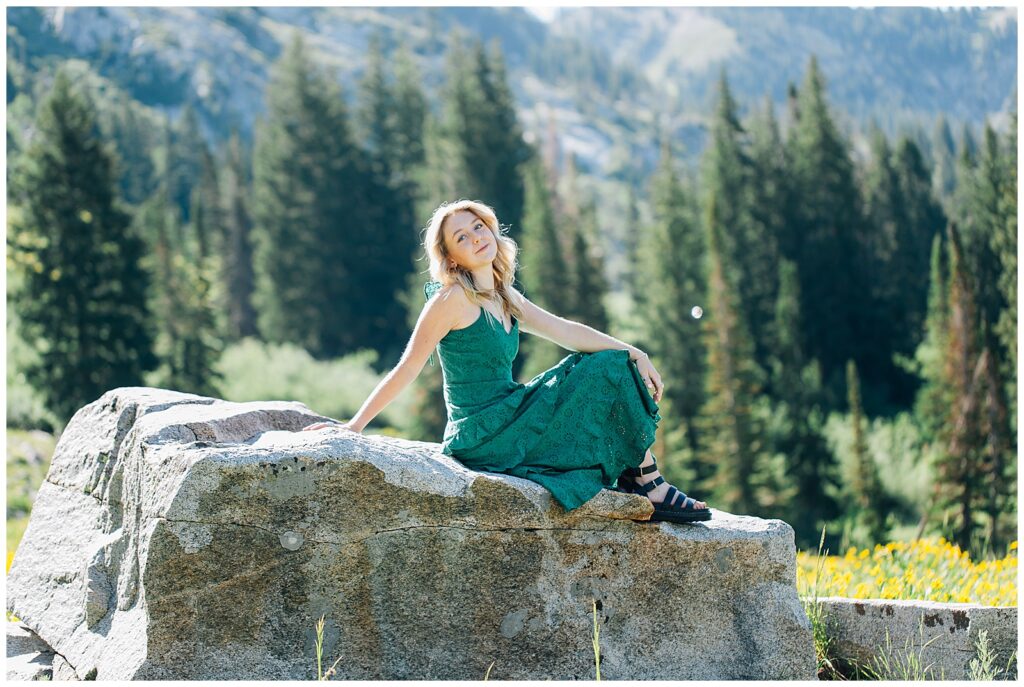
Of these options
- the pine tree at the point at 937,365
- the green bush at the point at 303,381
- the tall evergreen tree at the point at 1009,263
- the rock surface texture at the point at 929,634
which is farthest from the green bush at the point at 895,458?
the rock surface texture at the point at 929,634

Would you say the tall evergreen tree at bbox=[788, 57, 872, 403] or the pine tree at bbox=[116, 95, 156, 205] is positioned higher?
the tall evergreen tree at bbox=[788, 57, 872, 403]

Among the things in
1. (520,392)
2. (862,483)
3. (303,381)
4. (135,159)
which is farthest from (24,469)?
(135,159)

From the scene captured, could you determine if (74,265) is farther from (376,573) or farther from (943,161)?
(943,161)

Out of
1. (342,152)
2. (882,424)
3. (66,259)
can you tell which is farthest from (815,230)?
(66,259)

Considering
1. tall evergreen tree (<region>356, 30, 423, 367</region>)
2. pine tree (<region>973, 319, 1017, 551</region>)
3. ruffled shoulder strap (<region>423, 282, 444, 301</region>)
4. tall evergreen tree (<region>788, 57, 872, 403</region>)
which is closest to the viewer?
ruffled shoulder strap (<region>423, 282, 444, 301</region>)

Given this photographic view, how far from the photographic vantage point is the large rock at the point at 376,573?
4820 mm

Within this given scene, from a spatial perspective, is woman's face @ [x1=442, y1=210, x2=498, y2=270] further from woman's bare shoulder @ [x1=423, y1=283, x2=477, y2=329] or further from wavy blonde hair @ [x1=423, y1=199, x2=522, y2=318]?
woman's bare shoulder @ [x1=423, y1=283, x2=477, y2=329]

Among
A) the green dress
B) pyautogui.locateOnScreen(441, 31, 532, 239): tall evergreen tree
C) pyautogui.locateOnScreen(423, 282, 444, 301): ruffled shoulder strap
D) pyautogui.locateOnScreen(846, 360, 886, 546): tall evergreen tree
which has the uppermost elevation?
pyautogui.locateOnScreen(423, 282, 444, 301): ruffled shoulder strap

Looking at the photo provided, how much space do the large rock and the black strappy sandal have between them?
62 millimetres

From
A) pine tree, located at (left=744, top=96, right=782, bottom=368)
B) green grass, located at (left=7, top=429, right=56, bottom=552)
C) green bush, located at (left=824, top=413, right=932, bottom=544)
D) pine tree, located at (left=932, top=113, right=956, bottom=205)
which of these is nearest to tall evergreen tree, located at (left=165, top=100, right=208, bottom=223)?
pine tree, located at (left=744, top=96, right=782, bottom=368)

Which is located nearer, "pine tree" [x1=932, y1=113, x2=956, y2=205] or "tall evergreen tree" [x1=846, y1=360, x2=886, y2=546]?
"tall evergreen tree" [x1=846, y1=360, x2=886, y2=546]

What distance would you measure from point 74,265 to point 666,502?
24514 mm

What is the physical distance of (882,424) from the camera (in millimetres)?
36156

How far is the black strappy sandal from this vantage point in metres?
5.39
